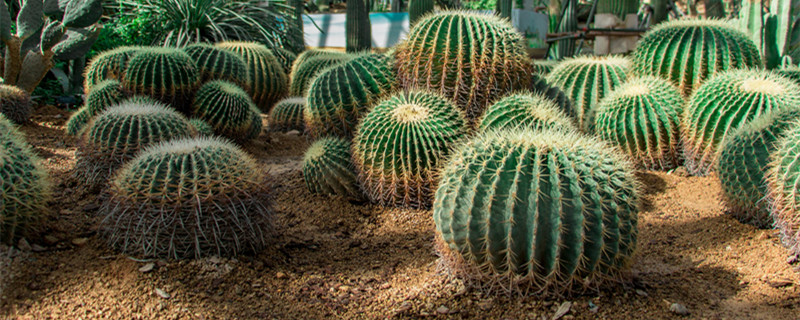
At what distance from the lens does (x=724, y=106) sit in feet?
14.0

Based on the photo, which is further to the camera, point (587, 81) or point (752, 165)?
point (587, 81)

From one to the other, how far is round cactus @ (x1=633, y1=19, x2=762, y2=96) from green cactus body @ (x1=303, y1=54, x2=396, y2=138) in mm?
2422

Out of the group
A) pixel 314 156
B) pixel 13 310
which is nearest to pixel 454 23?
pixel 314 156

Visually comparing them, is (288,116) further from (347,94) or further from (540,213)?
(540,213)

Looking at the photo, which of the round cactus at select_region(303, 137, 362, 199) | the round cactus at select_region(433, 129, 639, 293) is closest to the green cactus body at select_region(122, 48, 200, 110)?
the round cactus at select_region(303, 137, 362, 199)

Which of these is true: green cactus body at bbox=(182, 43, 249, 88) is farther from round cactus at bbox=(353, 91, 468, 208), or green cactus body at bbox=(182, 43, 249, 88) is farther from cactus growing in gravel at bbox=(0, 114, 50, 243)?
cactus growing in gravel at bbox=(0, 114, 50, 243)

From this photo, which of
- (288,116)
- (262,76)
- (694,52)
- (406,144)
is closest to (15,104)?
(288,116)

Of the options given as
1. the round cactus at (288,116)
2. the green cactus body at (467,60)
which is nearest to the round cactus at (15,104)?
the round cactus at (288,116)

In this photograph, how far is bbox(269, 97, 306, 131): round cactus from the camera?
6.23m

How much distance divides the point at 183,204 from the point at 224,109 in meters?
2.61

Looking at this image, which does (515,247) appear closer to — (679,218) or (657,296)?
(657,296)

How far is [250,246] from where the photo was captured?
3.10 meters

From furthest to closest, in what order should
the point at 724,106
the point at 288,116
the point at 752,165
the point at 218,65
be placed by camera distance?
the point at 218,65 < the point at 288,116 < the point at 724,106 < the point at 752,165

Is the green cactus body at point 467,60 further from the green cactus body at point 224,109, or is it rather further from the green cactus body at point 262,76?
the green cactus body at point 262,76
